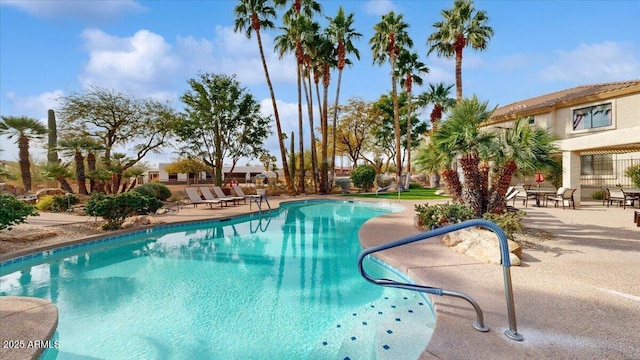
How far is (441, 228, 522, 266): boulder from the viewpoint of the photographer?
5.40 meters

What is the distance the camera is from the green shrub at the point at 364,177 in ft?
83.7

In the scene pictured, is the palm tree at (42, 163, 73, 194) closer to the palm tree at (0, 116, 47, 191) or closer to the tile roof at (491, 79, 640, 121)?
the palm tree at (0, 116, 47, 191)

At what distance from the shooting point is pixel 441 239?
281 inches

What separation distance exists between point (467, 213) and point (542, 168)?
2.06 meters

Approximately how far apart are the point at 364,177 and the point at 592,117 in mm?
14740

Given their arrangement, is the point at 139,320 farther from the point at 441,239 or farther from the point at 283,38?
the point at 283,38

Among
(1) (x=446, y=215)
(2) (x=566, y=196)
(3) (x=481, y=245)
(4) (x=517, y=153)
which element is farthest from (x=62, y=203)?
(2) (x=566, y=196)

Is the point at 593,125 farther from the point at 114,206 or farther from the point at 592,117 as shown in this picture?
the point at 114,206

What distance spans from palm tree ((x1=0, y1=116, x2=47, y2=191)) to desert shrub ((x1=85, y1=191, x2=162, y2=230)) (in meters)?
12.4

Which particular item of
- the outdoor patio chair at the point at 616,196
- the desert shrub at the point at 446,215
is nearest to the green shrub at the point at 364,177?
the outdoor patio chair at the point at 616,196

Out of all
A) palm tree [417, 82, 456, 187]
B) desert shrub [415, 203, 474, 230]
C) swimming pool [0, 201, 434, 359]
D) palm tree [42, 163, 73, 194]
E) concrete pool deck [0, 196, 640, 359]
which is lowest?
swimming pool [0, 201, 434, 359]

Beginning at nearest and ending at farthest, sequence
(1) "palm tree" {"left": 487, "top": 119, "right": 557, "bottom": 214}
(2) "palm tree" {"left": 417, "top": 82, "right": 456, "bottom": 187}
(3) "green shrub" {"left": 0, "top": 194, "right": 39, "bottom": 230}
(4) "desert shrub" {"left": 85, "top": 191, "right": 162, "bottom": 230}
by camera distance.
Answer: (3) "green shrub" {"left": 0, "top": 194, "right": 39, "bottom": 230} → (1) "palm tree" {"left": 487, "top": 119, "right": 557, "bottom": 214} → (4) "desert shrub" {"left": 85, "top": 191, "right": 162, "bottom": 230} → (2) "palm tree" {"left": 417, "top": 82, "right": 456, "bottom": 187}

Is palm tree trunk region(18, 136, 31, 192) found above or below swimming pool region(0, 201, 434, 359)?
above

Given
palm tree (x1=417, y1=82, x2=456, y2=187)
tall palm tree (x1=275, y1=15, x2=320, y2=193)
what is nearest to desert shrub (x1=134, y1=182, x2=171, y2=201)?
tall palm tree (x1=275, y1=15, x2=320, y2=193)
